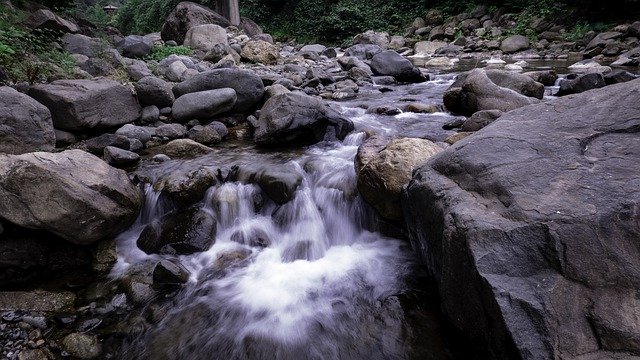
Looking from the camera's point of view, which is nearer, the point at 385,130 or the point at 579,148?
the point at 579,148

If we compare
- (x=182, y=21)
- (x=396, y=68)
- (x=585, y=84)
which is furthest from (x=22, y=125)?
(x=182, y=21)

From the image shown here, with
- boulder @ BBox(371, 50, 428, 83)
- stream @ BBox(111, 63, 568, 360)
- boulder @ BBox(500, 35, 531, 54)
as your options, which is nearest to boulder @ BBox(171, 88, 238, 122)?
stream @ BBox(111, 63, 568, 360)

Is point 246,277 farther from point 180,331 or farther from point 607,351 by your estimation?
point 607,351

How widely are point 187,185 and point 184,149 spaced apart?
1.62 m

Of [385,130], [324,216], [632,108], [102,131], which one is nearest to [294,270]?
[324,216]

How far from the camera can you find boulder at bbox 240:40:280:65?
1382cm

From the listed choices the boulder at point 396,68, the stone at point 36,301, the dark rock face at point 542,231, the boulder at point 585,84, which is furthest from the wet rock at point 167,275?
the boulder at point 396,68

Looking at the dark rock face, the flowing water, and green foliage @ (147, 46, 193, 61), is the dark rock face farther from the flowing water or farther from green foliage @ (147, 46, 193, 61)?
green foliage @ (147, 46, 193, 61)

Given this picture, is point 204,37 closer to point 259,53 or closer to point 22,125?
point 259,53

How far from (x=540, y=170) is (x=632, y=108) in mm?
1048

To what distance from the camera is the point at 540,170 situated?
2.49m

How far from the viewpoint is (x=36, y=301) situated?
123 inches

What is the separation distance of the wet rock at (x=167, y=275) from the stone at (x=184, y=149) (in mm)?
2547

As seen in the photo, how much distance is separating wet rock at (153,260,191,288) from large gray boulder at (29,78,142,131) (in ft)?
11.4
